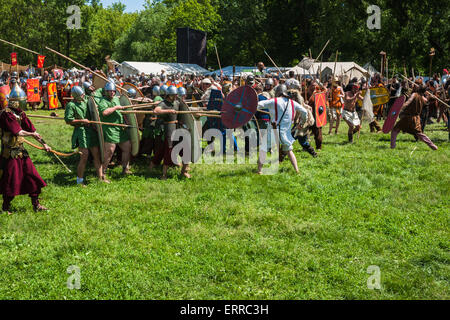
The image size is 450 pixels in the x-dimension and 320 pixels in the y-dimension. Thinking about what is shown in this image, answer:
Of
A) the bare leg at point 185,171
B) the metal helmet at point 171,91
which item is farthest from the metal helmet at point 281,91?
the bare leg at point 185,171

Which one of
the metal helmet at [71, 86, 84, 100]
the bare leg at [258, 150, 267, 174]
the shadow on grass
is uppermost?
the metal helmet at [71, 86, 84, 100]

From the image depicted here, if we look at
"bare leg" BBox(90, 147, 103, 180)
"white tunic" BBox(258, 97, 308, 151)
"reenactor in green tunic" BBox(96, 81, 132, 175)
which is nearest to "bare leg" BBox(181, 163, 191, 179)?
"reenactor in green tunic" BBox(96, 81, 132, 175)

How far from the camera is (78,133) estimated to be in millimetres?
6832

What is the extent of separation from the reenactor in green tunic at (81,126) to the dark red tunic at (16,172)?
1.02 m

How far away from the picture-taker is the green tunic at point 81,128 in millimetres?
6605

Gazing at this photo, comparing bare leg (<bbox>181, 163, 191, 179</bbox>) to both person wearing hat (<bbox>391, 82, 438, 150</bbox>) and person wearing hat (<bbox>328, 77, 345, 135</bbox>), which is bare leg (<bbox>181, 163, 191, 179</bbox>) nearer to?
person wearing hat (<bbox>391, 82, 438, 150</bbox>)

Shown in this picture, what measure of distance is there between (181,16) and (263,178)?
1667 inches

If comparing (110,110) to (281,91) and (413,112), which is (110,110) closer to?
(281,91)

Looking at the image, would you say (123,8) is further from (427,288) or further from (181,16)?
(427,288)

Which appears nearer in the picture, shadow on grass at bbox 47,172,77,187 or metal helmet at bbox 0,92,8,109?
metal helmet at bbox 0,92,8,109

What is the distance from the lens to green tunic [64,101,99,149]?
21.7ft
